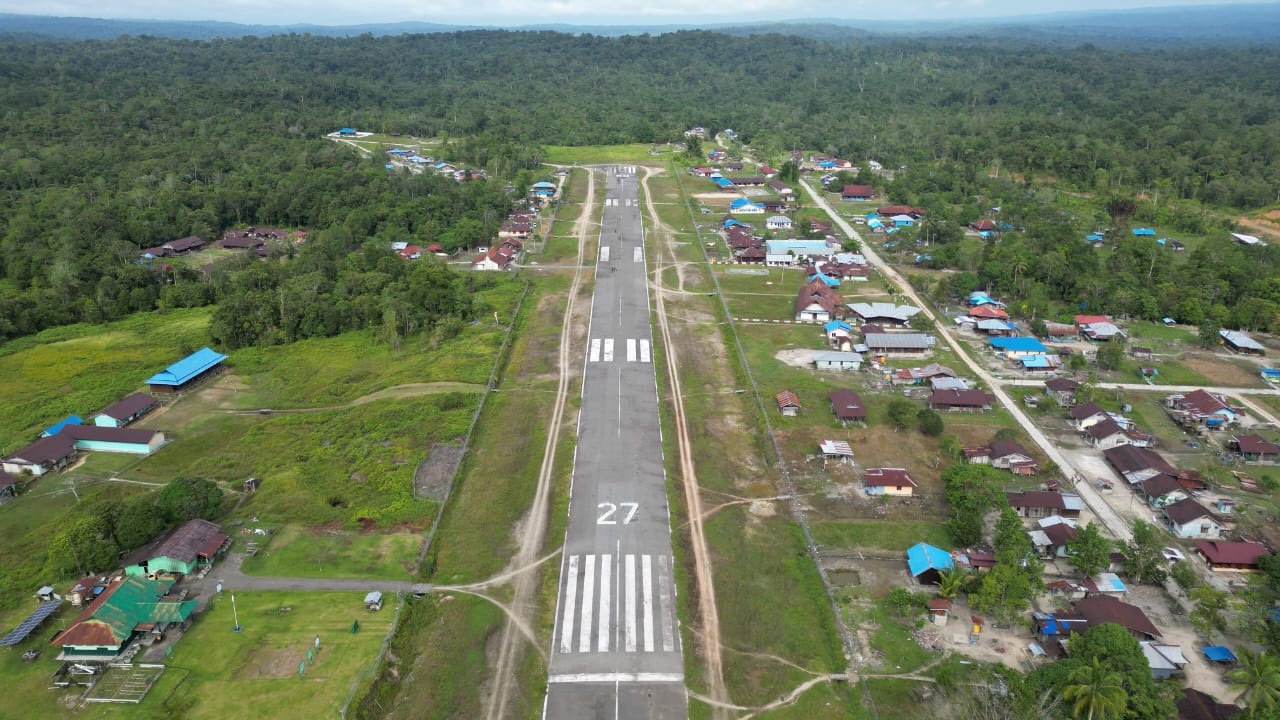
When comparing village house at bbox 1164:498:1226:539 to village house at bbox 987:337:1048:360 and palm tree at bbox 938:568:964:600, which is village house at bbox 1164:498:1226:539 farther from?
village house at bbox 987:337:1048:360

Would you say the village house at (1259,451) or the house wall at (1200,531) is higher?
the village house at (1259,451)

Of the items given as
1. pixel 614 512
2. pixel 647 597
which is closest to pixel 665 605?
pixel 647 597

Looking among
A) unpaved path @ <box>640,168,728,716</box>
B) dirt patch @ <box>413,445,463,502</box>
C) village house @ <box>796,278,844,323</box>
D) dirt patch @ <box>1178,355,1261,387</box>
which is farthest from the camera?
village house @ <box>796,278,844,323</box>

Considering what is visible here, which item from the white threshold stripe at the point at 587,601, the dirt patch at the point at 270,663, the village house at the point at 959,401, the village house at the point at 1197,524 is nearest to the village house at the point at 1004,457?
the village house at the point at 959,401

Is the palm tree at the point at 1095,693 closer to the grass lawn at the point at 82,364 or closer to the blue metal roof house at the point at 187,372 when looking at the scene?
the blue metal roof house at the point at 187,372

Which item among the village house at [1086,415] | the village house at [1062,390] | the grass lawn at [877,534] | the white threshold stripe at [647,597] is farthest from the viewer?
the village house at [1062,390]

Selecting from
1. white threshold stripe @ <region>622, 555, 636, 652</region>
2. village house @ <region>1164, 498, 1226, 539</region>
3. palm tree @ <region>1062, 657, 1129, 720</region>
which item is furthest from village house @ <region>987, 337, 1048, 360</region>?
white threshold stripe @ <region>622, 555, 636, 652</region>

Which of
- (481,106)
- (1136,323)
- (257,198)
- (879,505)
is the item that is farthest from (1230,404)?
(481,106)
